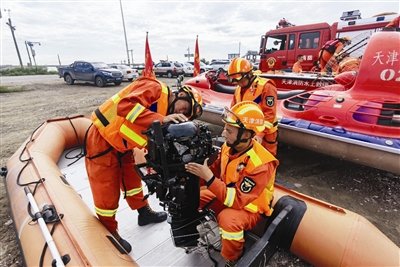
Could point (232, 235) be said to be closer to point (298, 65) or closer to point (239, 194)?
point (239, 194)

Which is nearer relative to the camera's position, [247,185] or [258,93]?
[247,185]

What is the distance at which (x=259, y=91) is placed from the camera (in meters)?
2.88

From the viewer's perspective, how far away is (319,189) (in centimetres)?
308

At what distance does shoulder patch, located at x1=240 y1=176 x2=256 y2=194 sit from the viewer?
1.49 metres

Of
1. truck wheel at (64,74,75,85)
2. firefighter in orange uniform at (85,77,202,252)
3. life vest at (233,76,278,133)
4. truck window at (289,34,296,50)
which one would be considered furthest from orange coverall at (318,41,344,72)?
truck wheel at (64,74,75,85)

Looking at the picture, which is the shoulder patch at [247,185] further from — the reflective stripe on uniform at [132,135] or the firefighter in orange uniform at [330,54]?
the firefighter in orange uniform at [330,54]

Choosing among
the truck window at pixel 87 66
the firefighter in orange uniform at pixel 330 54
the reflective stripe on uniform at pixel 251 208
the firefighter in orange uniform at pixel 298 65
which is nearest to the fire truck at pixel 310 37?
the firefighter in orange uniform at pixel 298 65

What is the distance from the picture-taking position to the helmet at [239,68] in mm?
2748

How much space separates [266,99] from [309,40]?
6031 mm

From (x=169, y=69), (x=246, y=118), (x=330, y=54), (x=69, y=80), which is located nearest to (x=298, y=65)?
(x=330, y=54)

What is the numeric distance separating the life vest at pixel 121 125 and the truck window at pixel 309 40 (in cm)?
740

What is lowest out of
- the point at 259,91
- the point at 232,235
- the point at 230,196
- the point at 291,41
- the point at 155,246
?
the point at 155,246

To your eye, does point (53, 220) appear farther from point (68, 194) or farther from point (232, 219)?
point (232, 219)

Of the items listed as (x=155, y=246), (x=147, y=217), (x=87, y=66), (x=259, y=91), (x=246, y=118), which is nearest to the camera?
(x=246, y=118)
